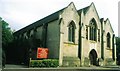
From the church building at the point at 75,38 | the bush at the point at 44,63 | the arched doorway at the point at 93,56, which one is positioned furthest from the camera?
the arched doorway at the point at 93,56

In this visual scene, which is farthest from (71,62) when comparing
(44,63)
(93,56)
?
(93,56)

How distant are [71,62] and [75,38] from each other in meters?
4.67

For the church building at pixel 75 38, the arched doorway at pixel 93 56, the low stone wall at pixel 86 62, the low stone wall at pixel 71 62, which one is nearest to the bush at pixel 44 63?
the church building at pixel 75 38

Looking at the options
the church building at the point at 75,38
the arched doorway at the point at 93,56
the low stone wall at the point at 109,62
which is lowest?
the low stone wall at the point at 109,62

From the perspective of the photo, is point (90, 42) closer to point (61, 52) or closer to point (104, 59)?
point (104, 59)

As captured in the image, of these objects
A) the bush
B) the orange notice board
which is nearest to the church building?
the orange notice board

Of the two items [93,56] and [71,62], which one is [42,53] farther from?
[93,56]

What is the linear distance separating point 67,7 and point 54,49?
26.4ft

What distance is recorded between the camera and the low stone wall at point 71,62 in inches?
1393

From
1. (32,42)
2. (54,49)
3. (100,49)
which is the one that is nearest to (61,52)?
(54,49)

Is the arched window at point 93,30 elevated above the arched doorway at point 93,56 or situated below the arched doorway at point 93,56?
above

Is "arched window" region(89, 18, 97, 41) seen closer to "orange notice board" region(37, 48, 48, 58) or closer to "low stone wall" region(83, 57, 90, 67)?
"low stone wall" region(83, 57, 90, 67)

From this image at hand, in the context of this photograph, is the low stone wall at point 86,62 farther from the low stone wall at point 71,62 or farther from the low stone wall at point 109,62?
the low stone wall at point 109,62

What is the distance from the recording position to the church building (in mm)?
35781
